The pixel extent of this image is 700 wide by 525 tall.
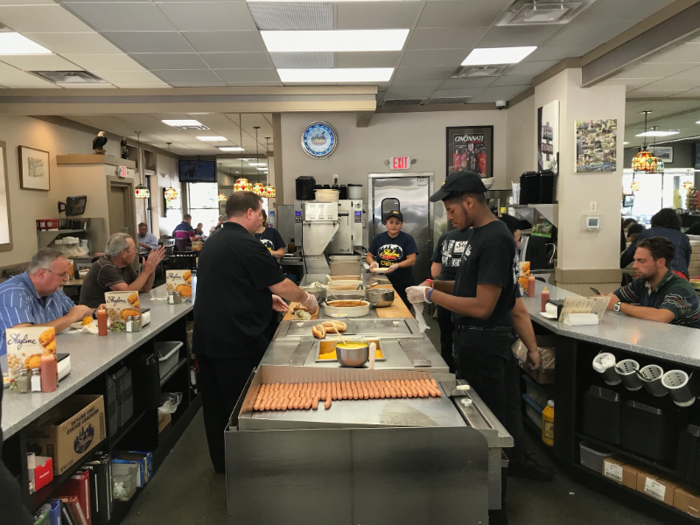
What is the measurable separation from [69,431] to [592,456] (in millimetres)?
2799

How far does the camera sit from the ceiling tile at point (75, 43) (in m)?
4.90

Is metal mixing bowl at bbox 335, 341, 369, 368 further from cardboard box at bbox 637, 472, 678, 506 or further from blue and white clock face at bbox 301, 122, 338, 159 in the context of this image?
blue and white clock face at bbox 301, 122, 338, 159

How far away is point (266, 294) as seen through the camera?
3072 millimetres

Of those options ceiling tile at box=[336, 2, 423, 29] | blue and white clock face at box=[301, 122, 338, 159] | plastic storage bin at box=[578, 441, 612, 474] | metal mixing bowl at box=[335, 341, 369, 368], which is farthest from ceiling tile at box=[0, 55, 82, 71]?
plastic storage bin at box=[578, 441, 612, 474]

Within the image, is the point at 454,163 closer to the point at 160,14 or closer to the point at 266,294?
the point at 160,14

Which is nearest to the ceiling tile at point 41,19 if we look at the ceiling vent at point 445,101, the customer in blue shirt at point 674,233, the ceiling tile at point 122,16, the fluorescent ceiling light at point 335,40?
the ceiling tile at point 122,16

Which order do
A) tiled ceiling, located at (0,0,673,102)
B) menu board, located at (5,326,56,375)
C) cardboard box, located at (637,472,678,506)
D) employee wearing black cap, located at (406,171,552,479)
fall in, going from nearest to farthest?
Result: menu board, located at (5,326,56,375) → employee wearing black cap, located at (406,171,552,479) → cardboard box, located at (637,472,678,506) → tiled ceiling, located at (0,0,673,102)

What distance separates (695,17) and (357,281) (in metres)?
3.39

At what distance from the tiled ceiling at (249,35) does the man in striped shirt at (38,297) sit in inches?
91.4

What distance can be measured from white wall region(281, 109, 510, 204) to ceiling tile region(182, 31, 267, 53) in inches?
119

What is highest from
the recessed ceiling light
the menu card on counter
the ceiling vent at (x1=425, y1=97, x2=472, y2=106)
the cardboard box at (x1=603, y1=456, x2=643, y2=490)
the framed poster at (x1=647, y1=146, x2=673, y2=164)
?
the recessed ceiling light

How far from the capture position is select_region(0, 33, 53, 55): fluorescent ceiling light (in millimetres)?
4984

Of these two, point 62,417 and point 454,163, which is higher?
point 454,163

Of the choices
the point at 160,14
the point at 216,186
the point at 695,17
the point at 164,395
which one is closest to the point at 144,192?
the point at 216,186
